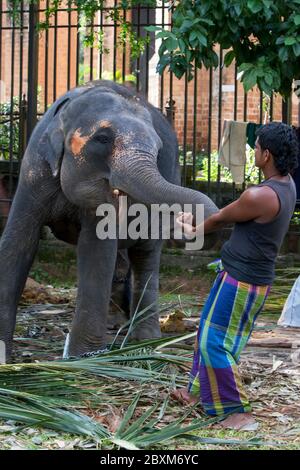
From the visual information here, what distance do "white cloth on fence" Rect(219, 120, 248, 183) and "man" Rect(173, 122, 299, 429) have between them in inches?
228

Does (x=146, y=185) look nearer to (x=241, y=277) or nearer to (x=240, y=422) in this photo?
(x=241, y=277)

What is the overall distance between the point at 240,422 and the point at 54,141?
8.66 ft

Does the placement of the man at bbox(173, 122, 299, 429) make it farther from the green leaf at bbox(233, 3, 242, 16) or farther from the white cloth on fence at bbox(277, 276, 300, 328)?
the white cloth on fence at bbox(277, 276, 300, 328)

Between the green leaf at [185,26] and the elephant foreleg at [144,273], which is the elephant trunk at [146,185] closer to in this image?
the elephant foreleg at [144,273]

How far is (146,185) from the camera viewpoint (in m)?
6.79

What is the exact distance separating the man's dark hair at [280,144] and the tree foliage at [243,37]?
2698mm

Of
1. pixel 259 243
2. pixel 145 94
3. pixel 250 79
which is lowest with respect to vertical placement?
pixel 259 243

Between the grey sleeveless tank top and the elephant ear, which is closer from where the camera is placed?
the grey sleeveless tank top

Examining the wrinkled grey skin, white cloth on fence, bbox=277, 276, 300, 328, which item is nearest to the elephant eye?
the wrinkled grey skin

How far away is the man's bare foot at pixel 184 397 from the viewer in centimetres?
619

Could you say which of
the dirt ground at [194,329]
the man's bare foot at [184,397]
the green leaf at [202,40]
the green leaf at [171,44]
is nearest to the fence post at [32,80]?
the dirt ground at [194,329]

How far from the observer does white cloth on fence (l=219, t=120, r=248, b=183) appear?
1170cm

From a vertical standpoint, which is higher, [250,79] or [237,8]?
[237,8]

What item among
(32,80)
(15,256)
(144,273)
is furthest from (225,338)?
(32,80)
